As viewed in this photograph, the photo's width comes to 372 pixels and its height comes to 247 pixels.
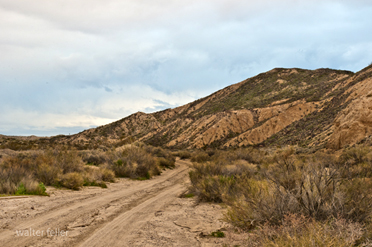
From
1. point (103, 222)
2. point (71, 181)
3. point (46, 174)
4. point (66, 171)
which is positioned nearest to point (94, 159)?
point (66, 171)

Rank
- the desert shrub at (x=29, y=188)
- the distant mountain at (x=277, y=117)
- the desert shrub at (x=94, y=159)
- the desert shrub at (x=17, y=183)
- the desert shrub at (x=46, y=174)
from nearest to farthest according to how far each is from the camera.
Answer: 1. the desert shrub at (x=17, y=183)
2. the desert shrub at (x=29, y=188)
3. the desert shrub at (x=46, y=174)
4. the desert shrub at (x=94, y=159)
5. the distant mountain at (x=277, y=117)

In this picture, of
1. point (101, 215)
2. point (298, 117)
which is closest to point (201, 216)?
point (101, 215)

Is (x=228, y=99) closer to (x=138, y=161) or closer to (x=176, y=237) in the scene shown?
(x=138, y=161)

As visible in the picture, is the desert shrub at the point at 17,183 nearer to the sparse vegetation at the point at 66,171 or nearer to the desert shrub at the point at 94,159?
the sparse vegetation at the point at 66,171

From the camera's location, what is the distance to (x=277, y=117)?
45.0 metres

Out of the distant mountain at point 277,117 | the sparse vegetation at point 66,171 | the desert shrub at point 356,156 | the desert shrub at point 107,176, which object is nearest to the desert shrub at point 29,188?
the sparse vegetation at point 66,171

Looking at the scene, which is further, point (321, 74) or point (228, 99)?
point (228, 99)

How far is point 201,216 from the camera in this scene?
270 inches

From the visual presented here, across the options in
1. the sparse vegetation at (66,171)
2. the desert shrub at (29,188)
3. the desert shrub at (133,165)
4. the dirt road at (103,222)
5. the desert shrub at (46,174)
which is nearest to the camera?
the dirt road at (103,222)

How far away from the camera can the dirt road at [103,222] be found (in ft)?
15.7

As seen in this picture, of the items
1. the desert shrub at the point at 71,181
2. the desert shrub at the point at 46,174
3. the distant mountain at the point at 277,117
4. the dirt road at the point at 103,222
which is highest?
the distant mountain at the point at 277,117

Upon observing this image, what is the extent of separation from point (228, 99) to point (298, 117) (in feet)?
96.1

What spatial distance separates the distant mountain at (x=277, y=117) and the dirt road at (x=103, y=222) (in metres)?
18.1

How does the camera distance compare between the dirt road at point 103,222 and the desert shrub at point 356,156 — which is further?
the desert shrub at point 356,156
